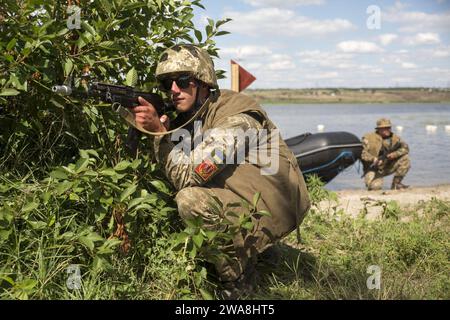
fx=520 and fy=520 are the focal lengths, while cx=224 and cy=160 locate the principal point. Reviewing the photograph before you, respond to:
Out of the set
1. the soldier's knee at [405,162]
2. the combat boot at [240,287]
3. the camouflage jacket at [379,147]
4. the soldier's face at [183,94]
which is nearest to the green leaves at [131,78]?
the soldier's face at [183,94]

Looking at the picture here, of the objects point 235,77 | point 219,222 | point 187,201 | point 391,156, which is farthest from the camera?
point 391,156

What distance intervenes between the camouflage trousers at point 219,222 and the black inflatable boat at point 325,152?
567cm

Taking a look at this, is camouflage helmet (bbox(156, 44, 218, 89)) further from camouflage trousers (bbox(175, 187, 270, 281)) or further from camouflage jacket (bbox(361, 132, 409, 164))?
camouflage jacket (bbox(361, 132, 409, 164))

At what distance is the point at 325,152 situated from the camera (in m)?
9.00

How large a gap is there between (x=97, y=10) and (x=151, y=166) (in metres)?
1.02

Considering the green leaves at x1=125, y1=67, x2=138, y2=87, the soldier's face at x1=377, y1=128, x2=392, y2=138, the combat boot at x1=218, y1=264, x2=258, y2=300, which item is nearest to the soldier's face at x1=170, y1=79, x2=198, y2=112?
the green leaves at x1=125, y1=67, x2=138, y2=87

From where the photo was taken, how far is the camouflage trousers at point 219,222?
9.64ft

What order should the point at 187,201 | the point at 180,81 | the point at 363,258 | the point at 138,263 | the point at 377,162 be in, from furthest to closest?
1. the point at 377,162
2. the point at 363,258
3. the point at 180,81
4. the point at 138,263
5. the point at 187,201

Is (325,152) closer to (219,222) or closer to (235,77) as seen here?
(235,77)

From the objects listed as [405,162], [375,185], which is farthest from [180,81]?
→ [405,162]

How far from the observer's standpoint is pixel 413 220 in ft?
16.8

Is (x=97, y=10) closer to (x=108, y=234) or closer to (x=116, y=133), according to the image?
(x=116, y=133)

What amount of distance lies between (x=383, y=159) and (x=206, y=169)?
309 inches

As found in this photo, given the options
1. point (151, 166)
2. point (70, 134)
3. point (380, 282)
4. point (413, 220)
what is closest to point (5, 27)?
point (70, 134)
